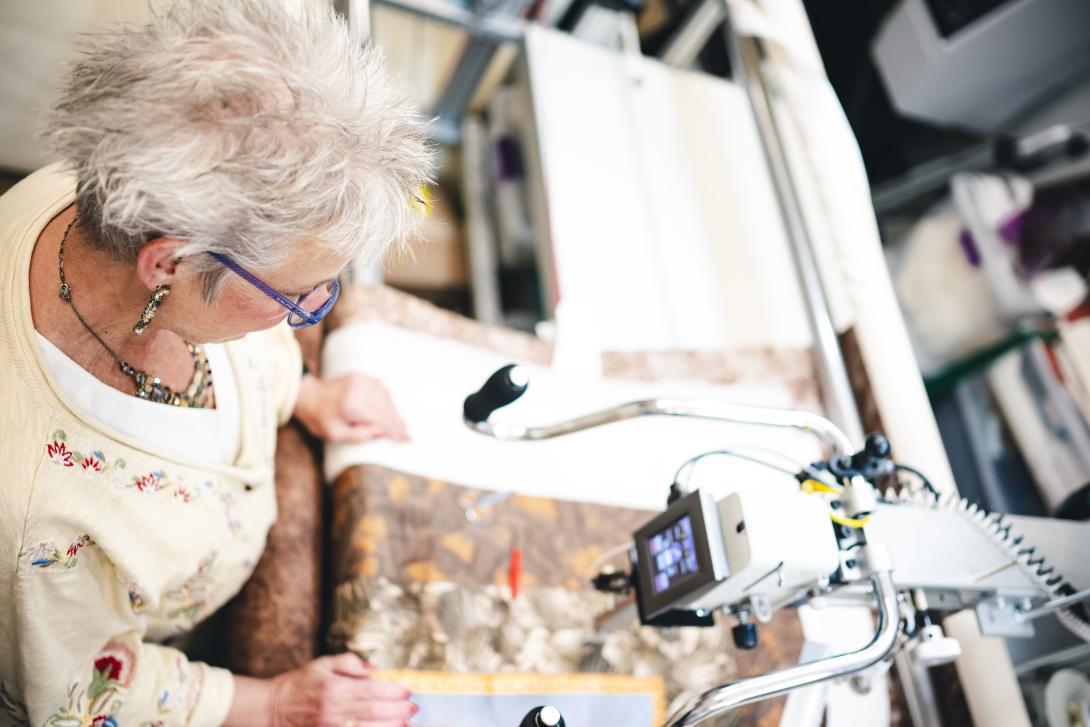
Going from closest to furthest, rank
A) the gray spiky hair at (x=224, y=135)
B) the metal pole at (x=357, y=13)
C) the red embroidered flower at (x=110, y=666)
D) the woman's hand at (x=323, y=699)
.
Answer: the gray spiky hair at (x=224, y=135) → the red embroidered flower at (x=110, y=666) → the woman's hand at (x=323, y=699) → the metal pole at (x=357, y=13)

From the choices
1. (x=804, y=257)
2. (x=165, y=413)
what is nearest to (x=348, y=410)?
(x=165, y=413)

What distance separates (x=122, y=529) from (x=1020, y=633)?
49.0 inches

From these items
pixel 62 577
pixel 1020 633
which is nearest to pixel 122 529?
pixel 62 577

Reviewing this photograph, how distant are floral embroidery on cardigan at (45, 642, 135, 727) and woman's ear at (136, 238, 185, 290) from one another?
18.8 inches

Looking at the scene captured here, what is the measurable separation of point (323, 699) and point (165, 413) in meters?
0.45

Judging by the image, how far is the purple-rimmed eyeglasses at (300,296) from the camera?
2.56 feet

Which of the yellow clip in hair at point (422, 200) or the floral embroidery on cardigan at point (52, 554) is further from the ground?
the yellow clip in hair at point (422, 200)

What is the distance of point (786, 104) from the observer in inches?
79.0

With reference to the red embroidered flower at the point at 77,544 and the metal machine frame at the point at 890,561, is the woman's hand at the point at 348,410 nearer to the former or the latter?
the metal machine frame at the point at 890,561

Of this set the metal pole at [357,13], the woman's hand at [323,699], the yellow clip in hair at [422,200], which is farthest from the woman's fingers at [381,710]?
the metal pole at [357,13]

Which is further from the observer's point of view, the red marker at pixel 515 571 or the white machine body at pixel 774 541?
the red marker at pixel 515 571

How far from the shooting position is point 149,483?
0.91 m

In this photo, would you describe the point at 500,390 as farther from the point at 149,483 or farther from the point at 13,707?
the point at 13,707

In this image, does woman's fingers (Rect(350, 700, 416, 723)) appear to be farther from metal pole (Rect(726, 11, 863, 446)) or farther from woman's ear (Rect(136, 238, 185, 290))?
metal pole (Rect(726, 11, 863, 446))
